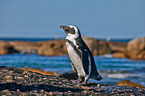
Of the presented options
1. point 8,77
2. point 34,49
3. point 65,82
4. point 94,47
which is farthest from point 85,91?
point 34,49

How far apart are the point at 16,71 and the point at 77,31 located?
2.46 metres

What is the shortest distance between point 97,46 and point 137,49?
6630 mm

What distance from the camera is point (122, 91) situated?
25.0 feet

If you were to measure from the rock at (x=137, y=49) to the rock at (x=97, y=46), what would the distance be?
15.3 ft

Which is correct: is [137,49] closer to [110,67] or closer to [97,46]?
[97,46]

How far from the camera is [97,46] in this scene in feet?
129

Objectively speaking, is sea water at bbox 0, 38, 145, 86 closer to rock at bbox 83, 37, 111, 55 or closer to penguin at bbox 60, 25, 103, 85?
penguin at bbox 60, 25, 103, 85

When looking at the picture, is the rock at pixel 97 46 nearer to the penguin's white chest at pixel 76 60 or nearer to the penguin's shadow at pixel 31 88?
the penguin's white chest at pixel 76 60

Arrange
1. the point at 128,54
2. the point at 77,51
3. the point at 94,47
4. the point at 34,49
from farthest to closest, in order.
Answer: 1. the point at 34,49
2. the point at 94,47
3. the point at 128,54
4. the point at 77,51

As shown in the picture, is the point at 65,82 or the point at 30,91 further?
the point at 65,82

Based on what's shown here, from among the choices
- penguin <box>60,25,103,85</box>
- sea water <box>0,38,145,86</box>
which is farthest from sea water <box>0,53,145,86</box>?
penguin <box>60,25,103,85</box>

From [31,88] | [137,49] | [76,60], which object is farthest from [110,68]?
[31,88]

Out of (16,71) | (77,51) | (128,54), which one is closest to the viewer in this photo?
(77,51)

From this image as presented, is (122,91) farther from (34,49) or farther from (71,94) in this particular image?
(34,49)
